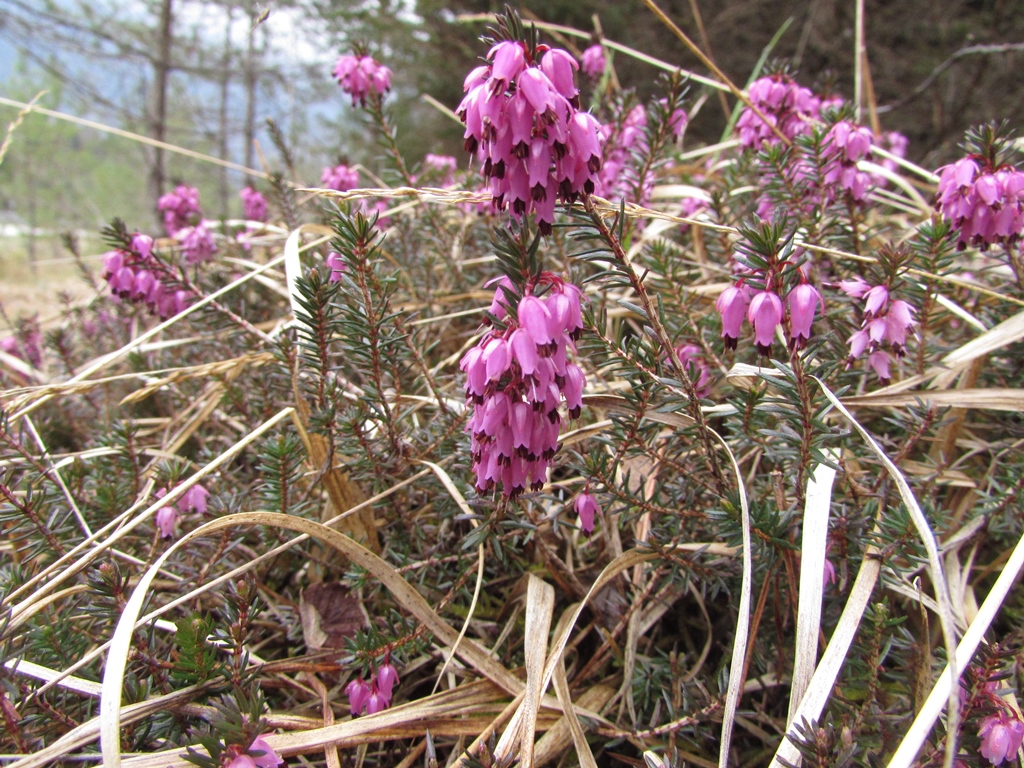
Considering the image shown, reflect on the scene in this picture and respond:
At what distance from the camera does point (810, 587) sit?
153 centimetres

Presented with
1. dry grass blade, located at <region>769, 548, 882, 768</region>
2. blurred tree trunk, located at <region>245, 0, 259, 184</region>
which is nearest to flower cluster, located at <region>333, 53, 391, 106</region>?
dry grass blade, located at <region>769, 548, 882, 768</region>

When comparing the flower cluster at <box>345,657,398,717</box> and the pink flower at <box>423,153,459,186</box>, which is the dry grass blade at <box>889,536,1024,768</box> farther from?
the pink flower at <box>423,153,459,186</box>

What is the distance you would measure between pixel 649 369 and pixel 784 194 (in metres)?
1.62

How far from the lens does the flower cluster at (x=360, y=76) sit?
10.1 ft

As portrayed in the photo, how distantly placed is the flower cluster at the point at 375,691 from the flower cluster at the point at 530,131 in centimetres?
131

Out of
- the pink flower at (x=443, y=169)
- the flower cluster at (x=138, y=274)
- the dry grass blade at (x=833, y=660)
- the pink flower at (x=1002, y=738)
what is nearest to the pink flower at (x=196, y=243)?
the flower cluster at (x=138, y=274)

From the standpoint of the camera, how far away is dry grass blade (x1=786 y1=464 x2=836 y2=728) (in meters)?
1.48

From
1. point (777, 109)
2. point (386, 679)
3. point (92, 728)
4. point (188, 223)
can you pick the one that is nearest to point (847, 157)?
point (777, 109)

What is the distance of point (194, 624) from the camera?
4.78 ft

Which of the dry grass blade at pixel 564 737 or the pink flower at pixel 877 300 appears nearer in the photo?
the dry grass blade at pixel 564 737

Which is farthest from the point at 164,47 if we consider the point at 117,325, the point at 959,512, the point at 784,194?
the point at 959,512

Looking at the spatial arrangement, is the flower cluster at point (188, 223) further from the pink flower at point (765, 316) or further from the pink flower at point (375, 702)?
the pink flower at point (765, 316)

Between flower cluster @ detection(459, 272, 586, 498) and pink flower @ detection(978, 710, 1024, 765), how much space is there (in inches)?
46.7

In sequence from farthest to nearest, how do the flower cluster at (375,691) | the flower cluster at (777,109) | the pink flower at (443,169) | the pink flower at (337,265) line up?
the pink flower at (443,169) → the flower cluster at (777,109) → the pink flower at (337,265) → the flower cluster at (375,691)
